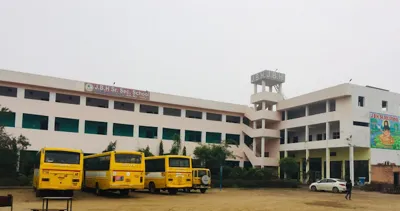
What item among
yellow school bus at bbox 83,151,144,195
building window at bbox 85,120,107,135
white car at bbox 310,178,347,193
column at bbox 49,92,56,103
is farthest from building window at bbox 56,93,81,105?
white car at bbox 310,178,347,193

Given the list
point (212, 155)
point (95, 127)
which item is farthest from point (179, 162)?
point (95, 127)

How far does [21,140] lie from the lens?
3067 cm

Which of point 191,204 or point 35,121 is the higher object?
point 35,121

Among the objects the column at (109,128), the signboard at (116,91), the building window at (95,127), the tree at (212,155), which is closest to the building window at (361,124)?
the tree at (212,155)

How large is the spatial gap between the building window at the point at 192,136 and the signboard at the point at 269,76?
8.92 m

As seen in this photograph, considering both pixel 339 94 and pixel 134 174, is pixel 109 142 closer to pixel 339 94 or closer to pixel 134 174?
pixel 134 174

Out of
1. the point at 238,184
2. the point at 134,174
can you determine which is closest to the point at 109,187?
the point at 134,174

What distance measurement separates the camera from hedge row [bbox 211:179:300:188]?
114 feet

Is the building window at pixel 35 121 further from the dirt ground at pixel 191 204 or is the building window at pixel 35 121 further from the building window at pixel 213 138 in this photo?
the building window at pixel 213 138

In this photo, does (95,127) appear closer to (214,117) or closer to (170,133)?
(170,133)

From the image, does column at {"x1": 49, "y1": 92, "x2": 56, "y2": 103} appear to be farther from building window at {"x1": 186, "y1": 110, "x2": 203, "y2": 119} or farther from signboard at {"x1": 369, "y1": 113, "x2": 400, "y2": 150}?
signboard at {"x1": 369, "y1": 113, "x2": 400, "y2": 150}

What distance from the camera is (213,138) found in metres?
45.2

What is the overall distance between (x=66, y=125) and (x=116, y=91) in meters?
5.54

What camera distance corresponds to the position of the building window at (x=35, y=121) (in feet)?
114
